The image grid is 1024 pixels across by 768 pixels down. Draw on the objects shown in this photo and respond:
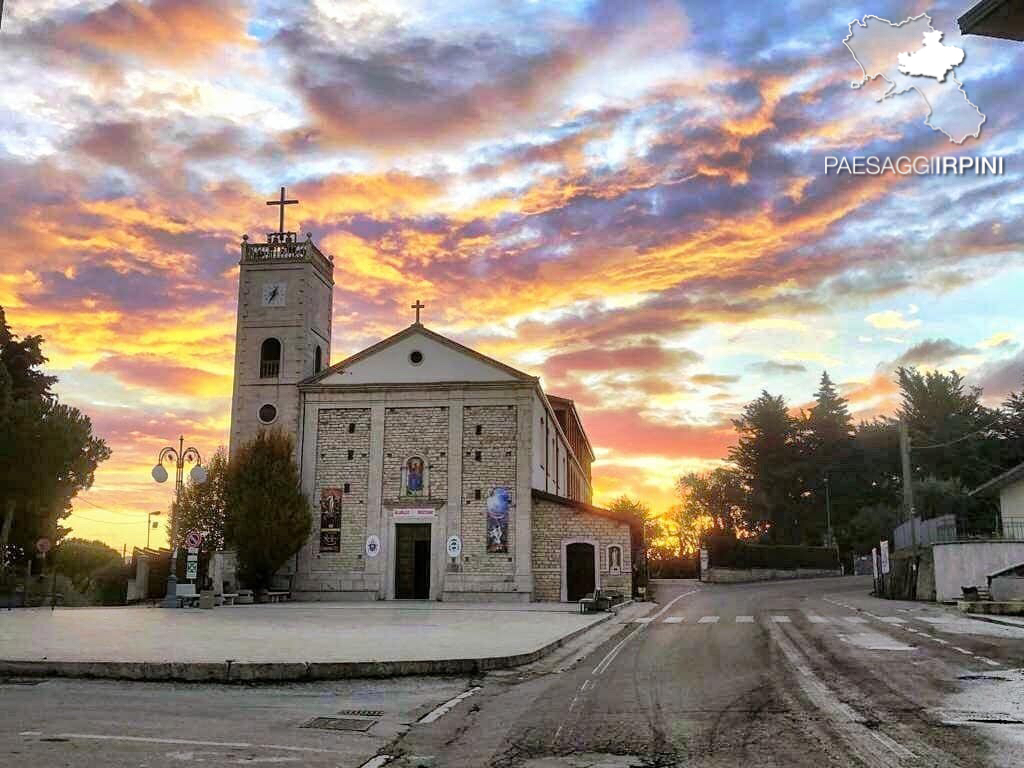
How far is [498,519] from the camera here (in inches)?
1470

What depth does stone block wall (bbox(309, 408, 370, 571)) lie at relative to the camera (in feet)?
125

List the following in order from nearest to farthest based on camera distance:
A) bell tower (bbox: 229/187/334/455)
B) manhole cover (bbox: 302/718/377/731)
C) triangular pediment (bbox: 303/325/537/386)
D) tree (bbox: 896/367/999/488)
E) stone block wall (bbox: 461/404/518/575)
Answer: manhole cover (bbox: 302/718/377/731) < stone block wall (bbox: 461/404/518/575) < triangular pediment (bbox: 303/325/537/386) < bell tower (bbox: 229/187/334/455) < tree (bbox: 896/367/999/488)

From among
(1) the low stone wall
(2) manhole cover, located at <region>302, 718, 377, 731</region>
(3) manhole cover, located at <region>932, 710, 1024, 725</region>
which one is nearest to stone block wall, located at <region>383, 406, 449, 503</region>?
(1) the low stone wall

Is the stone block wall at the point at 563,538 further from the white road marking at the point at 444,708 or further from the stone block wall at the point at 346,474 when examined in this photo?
the white road marking at the point at 444,708

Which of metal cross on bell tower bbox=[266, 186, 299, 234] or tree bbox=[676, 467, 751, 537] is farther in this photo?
tree bbox=[676, 467, 751, 537]

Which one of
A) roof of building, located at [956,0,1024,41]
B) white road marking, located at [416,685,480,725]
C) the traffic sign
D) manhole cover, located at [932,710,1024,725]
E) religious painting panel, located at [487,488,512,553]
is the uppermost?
roof of building, located at [956,0,1024,41]

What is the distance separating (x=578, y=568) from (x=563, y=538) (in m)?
1.40

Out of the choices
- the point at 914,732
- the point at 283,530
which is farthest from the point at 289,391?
the point at 914,732

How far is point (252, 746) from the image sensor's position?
7430 millimetres

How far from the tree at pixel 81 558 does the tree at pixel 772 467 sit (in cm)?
5374

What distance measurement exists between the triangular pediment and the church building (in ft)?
0.19

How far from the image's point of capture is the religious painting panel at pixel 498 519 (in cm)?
3712

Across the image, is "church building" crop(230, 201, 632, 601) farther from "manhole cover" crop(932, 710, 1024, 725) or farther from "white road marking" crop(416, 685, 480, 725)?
"manhole cover" crop(932, 710, 1024, 725)

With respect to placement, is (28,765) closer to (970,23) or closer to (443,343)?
(970,23)
